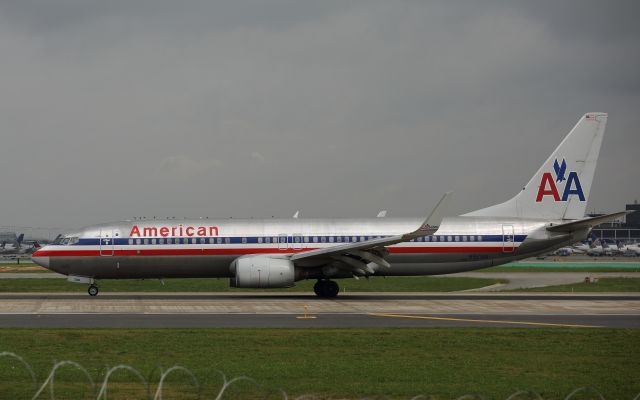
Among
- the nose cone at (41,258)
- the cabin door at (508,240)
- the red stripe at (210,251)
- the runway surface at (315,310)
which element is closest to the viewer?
the runway surface at (315,310)

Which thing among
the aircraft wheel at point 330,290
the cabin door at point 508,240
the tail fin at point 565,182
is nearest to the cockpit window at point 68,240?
the aircraft wheel at point 330,290

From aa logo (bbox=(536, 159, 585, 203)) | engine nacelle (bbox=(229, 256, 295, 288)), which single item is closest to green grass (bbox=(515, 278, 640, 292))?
aa logo (bbox=(536, 159, 585, 203))

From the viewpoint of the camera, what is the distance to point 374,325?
1054 inches

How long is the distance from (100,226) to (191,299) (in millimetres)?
6338

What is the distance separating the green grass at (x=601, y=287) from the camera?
153 feet

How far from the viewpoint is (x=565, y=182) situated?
42281 mm

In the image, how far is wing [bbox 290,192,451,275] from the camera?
36.1 meters

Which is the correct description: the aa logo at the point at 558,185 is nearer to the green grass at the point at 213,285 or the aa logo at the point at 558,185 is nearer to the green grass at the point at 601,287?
the green grass at the point at 601,287

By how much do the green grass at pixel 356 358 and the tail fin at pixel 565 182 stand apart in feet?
57.2

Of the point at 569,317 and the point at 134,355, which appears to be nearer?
the point at 134,355

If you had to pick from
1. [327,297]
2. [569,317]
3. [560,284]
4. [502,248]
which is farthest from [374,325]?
[560,284]

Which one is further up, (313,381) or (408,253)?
(408,253)

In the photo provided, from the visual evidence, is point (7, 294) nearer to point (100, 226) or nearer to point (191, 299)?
point (100, 226)

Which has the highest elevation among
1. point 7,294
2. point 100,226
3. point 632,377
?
point 100,226
